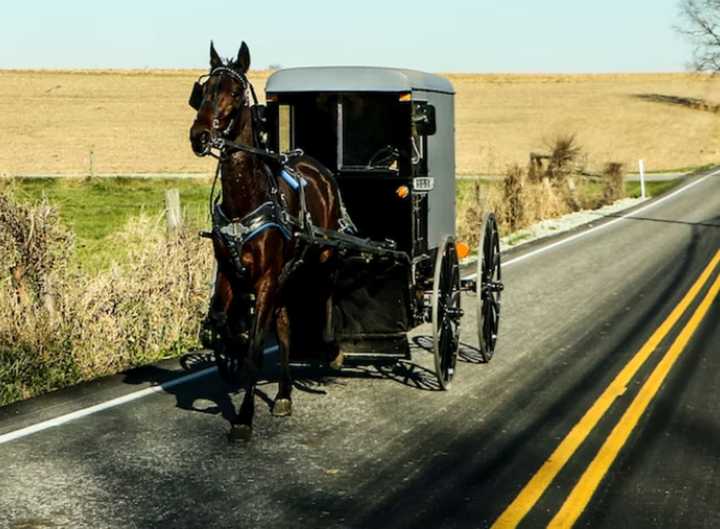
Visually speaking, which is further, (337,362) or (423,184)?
(337,362)

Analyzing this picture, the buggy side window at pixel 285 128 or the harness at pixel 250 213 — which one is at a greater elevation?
the buggy side window at pixel 285 128

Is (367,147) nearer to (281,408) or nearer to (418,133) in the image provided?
(418,133)

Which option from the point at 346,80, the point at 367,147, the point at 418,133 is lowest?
the point at 367,147

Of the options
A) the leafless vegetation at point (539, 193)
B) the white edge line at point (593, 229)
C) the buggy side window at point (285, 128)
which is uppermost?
the buggy side window at point (285, 128)

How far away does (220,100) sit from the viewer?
7.99m

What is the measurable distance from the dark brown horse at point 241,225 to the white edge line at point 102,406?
Result: 1.12 m

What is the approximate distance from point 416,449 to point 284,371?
1522 mm

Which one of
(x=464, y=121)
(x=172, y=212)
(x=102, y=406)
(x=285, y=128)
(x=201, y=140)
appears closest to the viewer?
(x=201, y=140)

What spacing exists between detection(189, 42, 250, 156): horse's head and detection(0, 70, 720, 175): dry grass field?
3257 centimetres

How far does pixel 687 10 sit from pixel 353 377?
8285 cm

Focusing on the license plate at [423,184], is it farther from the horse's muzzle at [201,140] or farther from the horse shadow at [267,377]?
the horse's muzzle at [201,140]

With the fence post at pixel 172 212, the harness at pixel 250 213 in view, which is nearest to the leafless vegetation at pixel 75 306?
the fence post at pixel 172 212

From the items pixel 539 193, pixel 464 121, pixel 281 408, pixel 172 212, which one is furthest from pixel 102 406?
pixel 464 121

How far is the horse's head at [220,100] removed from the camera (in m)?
7.88
